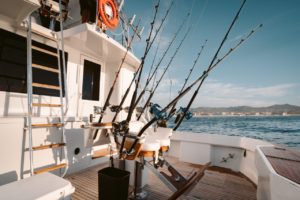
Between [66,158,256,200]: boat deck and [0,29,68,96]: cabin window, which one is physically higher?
[0,29,68,96]: cabin window

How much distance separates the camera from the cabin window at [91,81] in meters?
4.05

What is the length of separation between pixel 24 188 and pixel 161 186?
2.10m

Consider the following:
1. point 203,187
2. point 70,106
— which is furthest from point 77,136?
point 203,187

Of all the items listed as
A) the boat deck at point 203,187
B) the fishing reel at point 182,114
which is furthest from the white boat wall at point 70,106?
the fishing reel at point 182,114

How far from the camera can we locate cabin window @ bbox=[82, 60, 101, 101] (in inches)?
159

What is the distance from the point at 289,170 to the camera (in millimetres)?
1608

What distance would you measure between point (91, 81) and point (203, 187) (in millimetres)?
3462

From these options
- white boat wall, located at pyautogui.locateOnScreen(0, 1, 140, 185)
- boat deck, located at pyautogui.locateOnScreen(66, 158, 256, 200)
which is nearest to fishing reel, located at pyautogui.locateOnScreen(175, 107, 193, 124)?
boat deck, located at pyautogui.locateOnScreen(66, 158, 256, 200)

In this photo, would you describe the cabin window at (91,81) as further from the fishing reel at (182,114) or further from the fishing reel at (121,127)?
the fishing reel at (182,114)

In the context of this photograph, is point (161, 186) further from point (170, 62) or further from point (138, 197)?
point (170, 62)

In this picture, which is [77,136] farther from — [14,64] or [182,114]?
[182,114]

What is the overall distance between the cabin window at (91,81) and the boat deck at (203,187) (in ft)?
5.71

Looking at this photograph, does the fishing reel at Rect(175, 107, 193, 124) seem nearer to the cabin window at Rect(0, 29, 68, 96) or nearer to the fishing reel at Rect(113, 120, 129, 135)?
the fishing reel at Rect(113, 120, 129, 135)

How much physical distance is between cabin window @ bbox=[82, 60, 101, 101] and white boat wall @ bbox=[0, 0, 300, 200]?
3 cm
